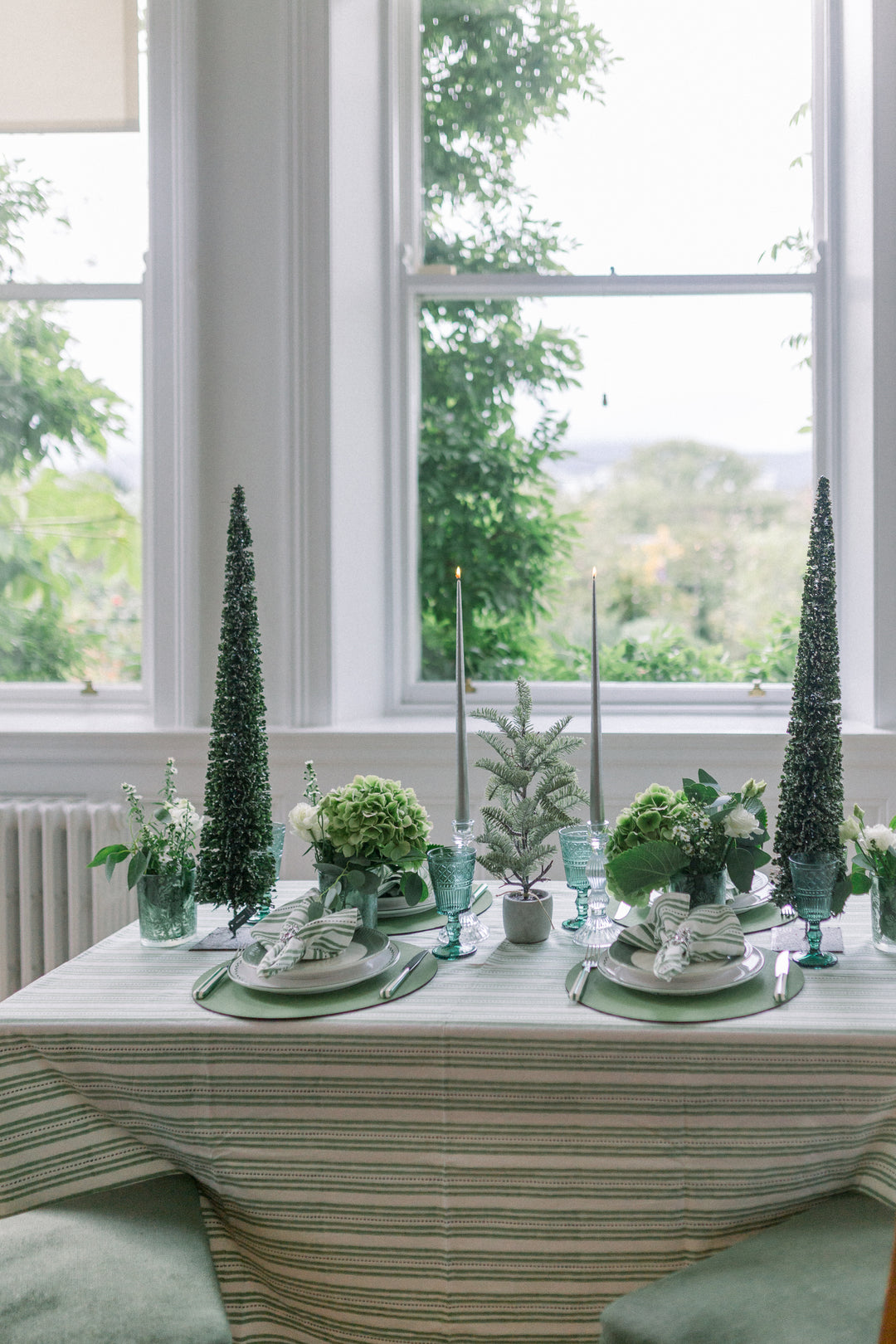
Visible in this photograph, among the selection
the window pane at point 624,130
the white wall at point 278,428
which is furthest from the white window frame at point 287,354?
the window pane at point 624,130

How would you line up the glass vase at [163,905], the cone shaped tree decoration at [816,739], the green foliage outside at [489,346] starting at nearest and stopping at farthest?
the cone shaped tree decoration at [816,739], the glass vase at [163,905], the green foliage outside at [489,346]

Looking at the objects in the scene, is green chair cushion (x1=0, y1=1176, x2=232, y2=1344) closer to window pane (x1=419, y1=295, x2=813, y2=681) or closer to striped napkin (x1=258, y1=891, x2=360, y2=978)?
striped napkin (x1=258, y1=891, x2=360, y2=978)

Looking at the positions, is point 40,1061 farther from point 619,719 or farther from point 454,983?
point 619,719

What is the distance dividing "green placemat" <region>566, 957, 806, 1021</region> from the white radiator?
50.2 inches

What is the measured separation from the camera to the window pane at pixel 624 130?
2355 millimetres

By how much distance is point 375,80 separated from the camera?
7.67 ft

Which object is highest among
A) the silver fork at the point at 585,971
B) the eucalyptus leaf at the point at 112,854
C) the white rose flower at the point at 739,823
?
the white rose flower at the point at 739,823

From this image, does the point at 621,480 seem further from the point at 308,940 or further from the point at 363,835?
the point at 308,940

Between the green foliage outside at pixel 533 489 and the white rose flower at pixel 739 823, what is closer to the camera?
the white rose flower at pixel 739 823

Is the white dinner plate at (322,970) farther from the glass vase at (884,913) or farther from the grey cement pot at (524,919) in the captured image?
the glass vase at (884,913)

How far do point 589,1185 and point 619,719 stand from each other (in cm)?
142

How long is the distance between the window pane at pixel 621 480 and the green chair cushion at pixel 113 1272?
1.58 metres

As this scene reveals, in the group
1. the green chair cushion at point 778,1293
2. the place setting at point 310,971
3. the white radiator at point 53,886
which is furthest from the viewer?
Answer: the white radiator at point 53,886

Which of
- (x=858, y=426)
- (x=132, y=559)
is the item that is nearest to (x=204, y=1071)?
(x=132, y=559)
